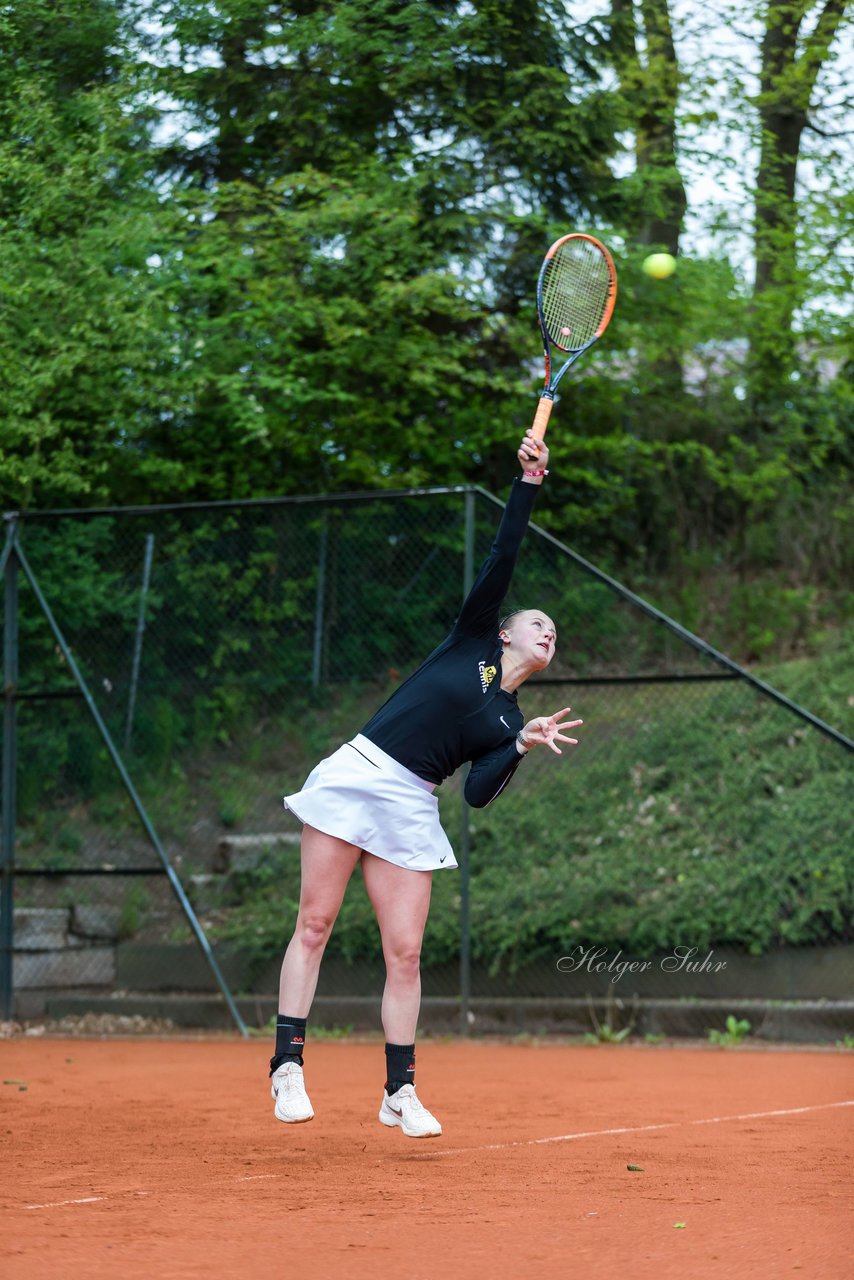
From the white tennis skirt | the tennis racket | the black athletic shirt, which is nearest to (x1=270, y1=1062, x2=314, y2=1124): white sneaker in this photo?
the white tennis skirt

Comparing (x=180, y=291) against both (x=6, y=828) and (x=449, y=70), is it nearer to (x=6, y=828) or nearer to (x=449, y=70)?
(x=449, y=70)

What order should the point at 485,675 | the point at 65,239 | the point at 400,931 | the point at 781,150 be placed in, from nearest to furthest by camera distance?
the point at 400,931
the point at 485,675
the point at 65,239
the point at 781,150

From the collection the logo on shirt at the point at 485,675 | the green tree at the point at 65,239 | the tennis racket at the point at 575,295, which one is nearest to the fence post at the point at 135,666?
the green tree at the point at 65,239

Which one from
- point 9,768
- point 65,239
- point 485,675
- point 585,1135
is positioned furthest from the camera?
point 9,768

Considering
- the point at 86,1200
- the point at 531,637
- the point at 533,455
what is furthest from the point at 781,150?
the point at 86,1200

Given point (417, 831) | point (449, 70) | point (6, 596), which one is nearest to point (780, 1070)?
point (417, 831)

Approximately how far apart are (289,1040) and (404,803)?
2.54 feet

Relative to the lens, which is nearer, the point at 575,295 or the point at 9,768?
the point at 575,295

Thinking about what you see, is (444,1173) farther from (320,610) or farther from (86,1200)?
(320,610)

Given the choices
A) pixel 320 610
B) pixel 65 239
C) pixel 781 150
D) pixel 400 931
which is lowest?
pixel 320 610

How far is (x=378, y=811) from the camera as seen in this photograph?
4.43m

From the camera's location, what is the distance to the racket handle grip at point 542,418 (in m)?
4.47

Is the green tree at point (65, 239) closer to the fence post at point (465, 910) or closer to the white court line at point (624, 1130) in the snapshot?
the fence post at point (465, 910)

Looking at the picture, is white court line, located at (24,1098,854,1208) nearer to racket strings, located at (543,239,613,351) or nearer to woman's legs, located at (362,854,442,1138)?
woman's legs, located at (362,854,442,1138)
